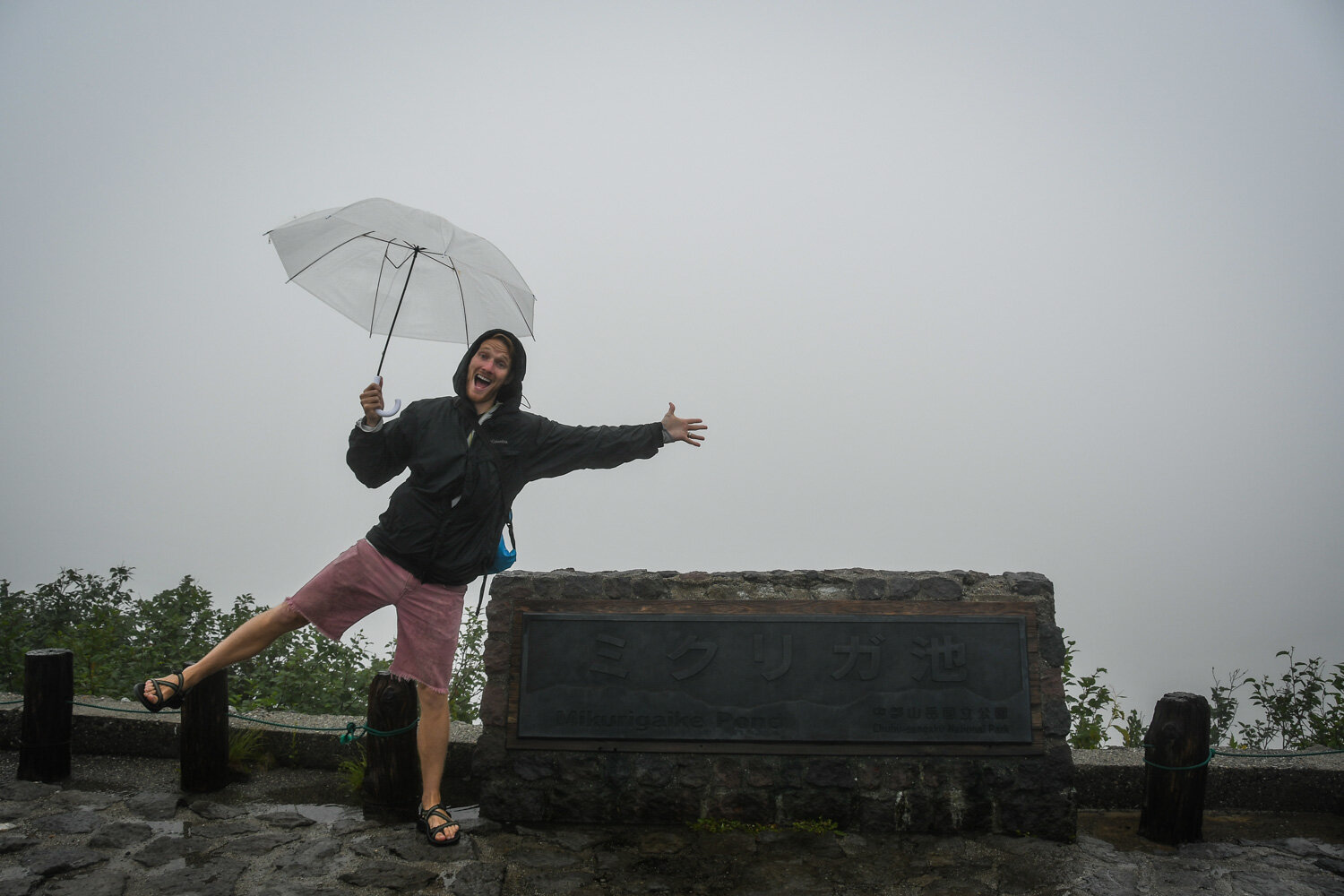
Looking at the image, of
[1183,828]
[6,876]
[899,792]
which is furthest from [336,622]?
[1183,828]

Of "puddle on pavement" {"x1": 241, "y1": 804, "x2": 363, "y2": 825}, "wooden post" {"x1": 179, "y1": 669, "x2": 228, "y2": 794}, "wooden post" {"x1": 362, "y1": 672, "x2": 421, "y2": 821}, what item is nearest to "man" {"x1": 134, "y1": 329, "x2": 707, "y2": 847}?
"wooden post" {"x1": 362, "y1": 672, "x2": 421, "y2": 821}

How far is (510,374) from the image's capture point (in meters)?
4.09

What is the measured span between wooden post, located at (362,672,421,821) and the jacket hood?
1.49 m

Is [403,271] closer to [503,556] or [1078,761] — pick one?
[503,556]

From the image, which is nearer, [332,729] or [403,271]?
[403,271]

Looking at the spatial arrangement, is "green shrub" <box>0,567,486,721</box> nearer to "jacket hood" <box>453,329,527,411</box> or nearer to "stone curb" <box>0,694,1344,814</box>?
"stone curb" <box>0,694,1344,814</box>

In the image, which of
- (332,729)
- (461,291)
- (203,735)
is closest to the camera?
(461,291)

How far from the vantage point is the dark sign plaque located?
413cm

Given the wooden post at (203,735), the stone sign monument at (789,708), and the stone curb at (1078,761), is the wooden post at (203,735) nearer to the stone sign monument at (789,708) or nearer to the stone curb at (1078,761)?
the stone curb at (1078,761)

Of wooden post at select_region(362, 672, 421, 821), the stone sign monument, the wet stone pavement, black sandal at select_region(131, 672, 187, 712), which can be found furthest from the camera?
wooden post at select_region(362, 672, 421, 821)

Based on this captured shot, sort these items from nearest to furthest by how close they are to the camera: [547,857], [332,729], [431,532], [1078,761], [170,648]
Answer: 1. [547,857]
2. [431,532]
3. [1078,761]
4. [332,729]
5. [170,648]

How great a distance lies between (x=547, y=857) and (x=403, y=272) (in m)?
2.70

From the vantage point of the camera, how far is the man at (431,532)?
151 inches

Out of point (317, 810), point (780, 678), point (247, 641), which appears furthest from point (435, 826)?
point (780, 678)
